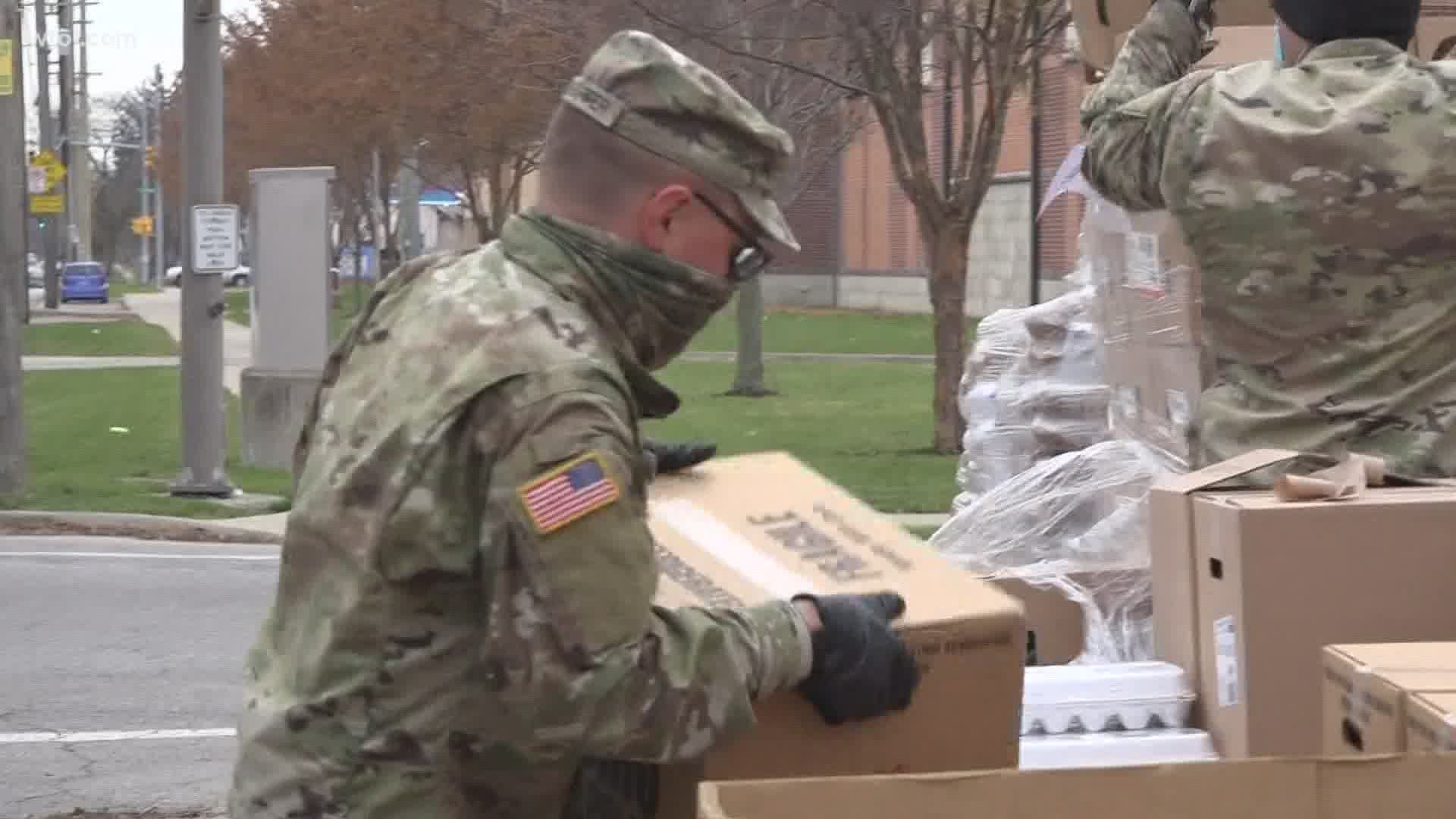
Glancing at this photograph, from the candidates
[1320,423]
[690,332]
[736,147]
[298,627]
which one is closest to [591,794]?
[298,627]

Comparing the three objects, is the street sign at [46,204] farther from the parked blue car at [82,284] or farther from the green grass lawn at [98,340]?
the parked blue car at [82,284]

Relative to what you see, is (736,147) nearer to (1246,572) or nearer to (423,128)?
(1246,572)

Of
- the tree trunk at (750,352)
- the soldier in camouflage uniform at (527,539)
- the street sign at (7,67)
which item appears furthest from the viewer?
the tree trunk at (750,352)

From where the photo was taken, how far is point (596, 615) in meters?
Result: 2.19

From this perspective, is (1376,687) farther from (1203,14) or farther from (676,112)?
(1203,14)

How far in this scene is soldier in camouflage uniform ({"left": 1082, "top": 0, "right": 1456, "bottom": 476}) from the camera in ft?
10.1

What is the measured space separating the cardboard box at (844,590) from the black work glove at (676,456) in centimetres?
2

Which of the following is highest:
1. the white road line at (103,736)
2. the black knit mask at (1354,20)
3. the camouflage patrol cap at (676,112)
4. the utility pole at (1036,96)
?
the utility pole at (1036,96)

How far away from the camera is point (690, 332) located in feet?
8.01

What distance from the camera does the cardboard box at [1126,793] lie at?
199 centimetres

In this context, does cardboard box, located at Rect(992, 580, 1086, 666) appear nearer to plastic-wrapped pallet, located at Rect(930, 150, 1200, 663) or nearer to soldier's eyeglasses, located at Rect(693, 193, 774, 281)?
plastic-wrapped pallet, located at Rect(930, 150, 1200, 663)

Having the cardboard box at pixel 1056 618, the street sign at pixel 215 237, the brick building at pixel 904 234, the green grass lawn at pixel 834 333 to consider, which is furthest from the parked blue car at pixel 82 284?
the cardboard box at pixel 1056 618

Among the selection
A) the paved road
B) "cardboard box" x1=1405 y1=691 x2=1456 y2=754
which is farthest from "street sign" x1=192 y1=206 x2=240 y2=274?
"cardboard box" x1=1405 y1=691 x2=1456 y2=754

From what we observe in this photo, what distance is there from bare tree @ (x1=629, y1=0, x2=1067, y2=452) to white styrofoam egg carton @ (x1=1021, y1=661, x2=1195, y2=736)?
12.2 m
